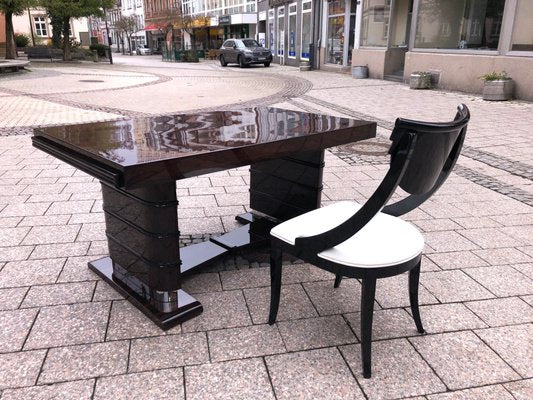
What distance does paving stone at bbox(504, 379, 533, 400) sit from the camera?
1.89 metres

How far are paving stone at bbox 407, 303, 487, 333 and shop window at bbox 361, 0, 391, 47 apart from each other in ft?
50.3

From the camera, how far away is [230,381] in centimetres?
195

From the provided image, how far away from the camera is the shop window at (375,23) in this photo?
16125 millimetres

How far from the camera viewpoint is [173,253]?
2334 millimetres

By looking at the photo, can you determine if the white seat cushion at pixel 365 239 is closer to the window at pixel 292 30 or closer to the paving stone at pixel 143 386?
the paving stone at pixel 143 386

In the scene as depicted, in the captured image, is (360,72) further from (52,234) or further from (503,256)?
(52,234)

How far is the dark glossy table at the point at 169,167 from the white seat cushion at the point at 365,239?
0.36 m

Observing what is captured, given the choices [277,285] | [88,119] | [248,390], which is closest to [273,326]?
[277,285]

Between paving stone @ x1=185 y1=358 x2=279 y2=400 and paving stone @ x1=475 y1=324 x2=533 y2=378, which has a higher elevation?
paving stone @ x1=185 y1=358 x2=279 y2=400

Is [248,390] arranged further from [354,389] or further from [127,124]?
[127,124]

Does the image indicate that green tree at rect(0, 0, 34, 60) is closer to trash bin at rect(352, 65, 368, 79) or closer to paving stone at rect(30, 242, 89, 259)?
trash bin at rect(352, 65, 368, 79)

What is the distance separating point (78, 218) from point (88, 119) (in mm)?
5364

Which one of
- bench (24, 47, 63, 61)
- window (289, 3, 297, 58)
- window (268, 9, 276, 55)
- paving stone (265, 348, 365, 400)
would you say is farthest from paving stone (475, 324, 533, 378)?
bench (24, 47, 63, 61)

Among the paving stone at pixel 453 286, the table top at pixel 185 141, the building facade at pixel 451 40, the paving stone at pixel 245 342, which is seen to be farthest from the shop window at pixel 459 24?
the paving stone at pixel 245 342
